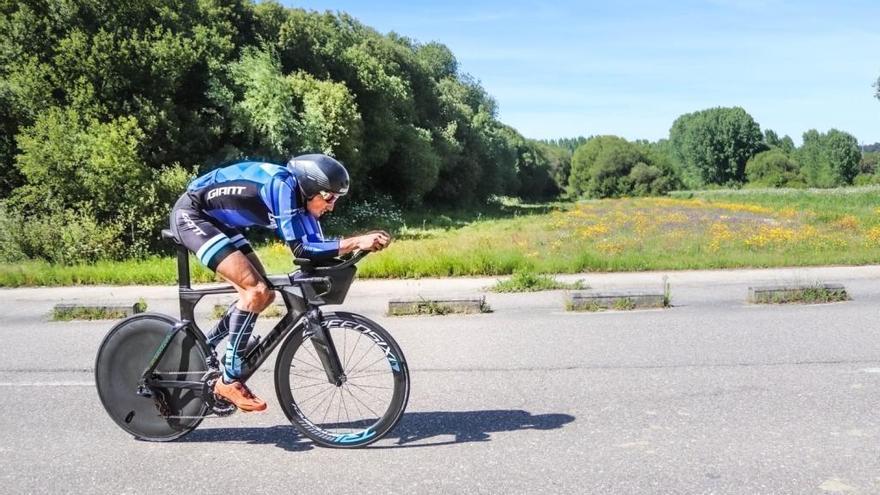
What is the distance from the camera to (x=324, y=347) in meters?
4.27

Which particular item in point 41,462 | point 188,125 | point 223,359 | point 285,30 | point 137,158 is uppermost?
point 285,30

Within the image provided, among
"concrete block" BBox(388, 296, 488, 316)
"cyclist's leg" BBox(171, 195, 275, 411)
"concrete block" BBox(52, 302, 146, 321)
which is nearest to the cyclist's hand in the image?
"cyclist's leg" BBox(171, 195, 275, 411)

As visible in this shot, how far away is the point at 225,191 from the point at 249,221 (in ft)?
0.74

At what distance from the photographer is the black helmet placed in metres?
4.05

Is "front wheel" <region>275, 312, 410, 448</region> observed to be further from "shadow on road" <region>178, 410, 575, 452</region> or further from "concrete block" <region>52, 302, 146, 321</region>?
"concrete block" <region>52, 302, 146, 321</region>

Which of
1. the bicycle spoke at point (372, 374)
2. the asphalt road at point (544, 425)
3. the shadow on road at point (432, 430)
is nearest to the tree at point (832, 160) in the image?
the asphalt road at point (544, 425)

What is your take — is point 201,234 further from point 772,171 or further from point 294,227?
point 772,171

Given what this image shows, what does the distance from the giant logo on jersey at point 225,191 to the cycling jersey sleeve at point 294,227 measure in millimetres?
227

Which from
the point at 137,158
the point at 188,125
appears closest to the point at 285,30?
the point at 188,125

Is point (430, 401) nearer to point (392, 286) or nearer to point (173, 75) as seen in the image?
point (392, 286)

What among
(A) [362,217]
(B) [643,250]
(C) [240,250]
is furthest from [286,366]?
(A) [362,217]

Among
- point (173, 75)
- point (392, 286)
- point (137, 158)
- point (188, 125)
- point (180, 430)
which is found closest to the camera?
point (180, 430)

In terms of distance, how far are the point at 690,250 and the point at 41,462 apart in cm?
1339

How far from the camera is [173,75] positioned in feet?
72.2
